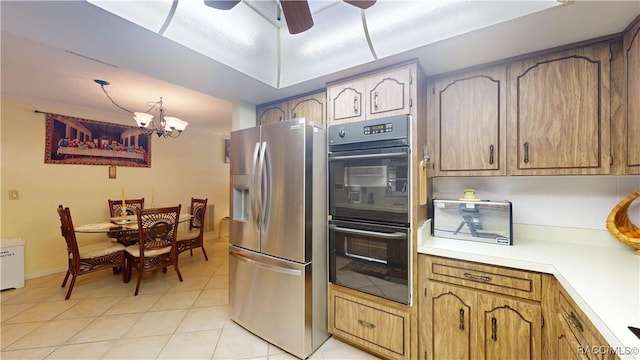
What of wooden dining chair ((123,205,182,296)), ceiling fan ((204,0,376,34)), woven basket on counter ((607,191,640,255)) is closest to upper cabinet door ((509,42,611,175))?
woven basket on counter ((607,191,640,255))

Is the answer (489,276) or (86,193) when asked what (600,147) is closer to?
(489,276)

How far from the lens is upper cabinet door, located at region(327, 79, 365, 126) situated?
1.85 m

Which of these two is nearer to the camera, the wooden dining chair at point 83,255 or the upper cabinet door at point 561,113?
the upper cabinet door at point 561,113

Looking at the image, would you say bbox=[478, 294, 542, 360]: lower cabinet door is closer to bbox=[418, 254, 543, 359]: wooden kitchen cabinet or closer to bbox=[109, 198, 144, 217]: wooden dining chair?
bbox=[418, 254, 543, 359]: wooden kitchen cabinet

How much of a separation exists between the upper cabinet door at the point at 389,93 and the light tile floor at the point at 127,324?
1828mm

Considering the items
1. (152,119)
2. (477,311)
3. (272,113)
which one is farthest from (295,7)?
(152,119)

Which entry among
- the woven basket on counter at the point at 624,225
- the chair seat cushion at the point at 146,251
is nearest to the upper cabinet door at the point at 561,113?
the woven basket on counter at the point at 624,225

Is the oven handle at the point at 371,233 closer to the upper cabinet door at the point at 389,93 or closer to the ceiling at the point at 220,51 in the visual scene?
the upper cabinet door at the point at 389,93

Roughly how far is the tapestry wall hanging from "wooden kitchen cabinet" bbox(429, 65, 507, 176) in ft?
14.7

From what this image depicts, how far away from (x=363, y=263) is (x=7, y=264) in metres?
4.10

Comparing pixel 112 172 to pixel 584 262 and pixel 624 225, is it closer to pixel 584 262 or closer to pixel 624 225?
pixel 584 262

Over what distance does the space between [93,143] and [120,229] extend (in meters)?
1.62

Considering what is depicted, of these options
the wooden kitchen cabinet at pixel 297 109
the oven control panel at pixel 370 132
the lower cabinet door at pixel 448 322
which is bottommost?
the lower cabinet door at pixel 448 322

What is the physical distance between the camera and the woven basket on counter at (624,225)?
1422 millimetres
